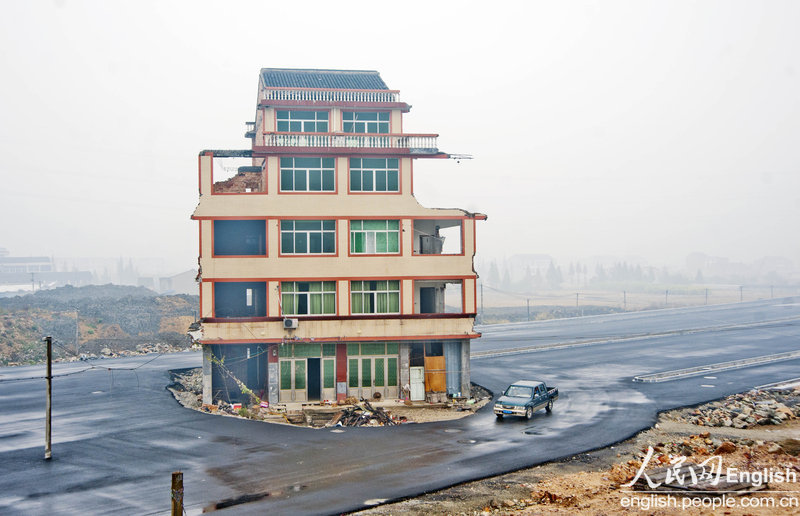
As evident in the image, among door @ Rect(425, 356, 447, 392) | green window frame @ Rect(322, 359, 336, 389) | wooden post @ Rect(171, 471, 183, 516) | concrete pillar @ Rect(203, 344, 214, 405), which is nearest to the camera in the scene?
wooden post @ Rect(171, 471, 183, 516)

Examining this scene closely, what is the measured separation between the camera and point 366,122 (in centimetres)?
4025

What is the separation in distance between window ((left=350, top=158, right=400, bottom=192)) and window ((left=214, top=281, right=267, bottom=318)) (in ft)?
26.7

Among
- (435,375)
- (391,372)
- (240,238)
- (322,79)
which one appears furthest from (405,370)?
(322,79)

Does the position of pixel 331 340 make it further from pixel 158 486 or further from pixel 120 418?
pixel 158 486

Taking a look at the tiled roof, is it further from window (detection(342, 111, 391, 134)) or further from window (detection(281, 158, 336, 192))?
window (detection(281, 158, 336, 192))

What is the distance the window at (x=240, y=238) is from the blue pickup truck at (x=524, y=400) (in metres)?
15.8

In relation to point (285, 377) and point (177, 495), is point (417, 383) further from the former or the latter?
point (177, 495)

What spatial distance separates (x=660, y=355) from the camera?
5925 cm

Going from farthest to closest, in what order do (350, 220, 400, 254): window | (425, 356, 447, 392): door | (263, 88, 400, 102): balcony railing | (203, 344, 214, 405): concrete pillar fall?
1. (263, 88, 400, 102): balcony railing
2. (425, 356, 447, 392): door
3. (350, 220, 400, 254): window
4. (203, 344, 214, 405): concrete pillar

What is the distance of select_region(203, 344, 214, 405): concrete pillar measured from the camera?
35969 millimetres

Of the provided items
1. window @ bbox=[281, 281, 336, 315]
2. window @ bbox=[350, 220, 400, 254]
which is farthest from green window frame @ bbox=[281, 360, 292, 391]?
window @ bbox=[350, 220, 400, 254]

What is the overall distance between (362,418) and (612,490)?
15116mm

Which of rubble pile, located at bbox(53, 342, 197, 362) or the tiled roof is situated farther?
rubble pile, located at bbox(53, 342, 197, 362)

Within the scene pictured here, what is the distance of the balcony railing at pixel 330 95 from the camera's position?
39.5 metres
